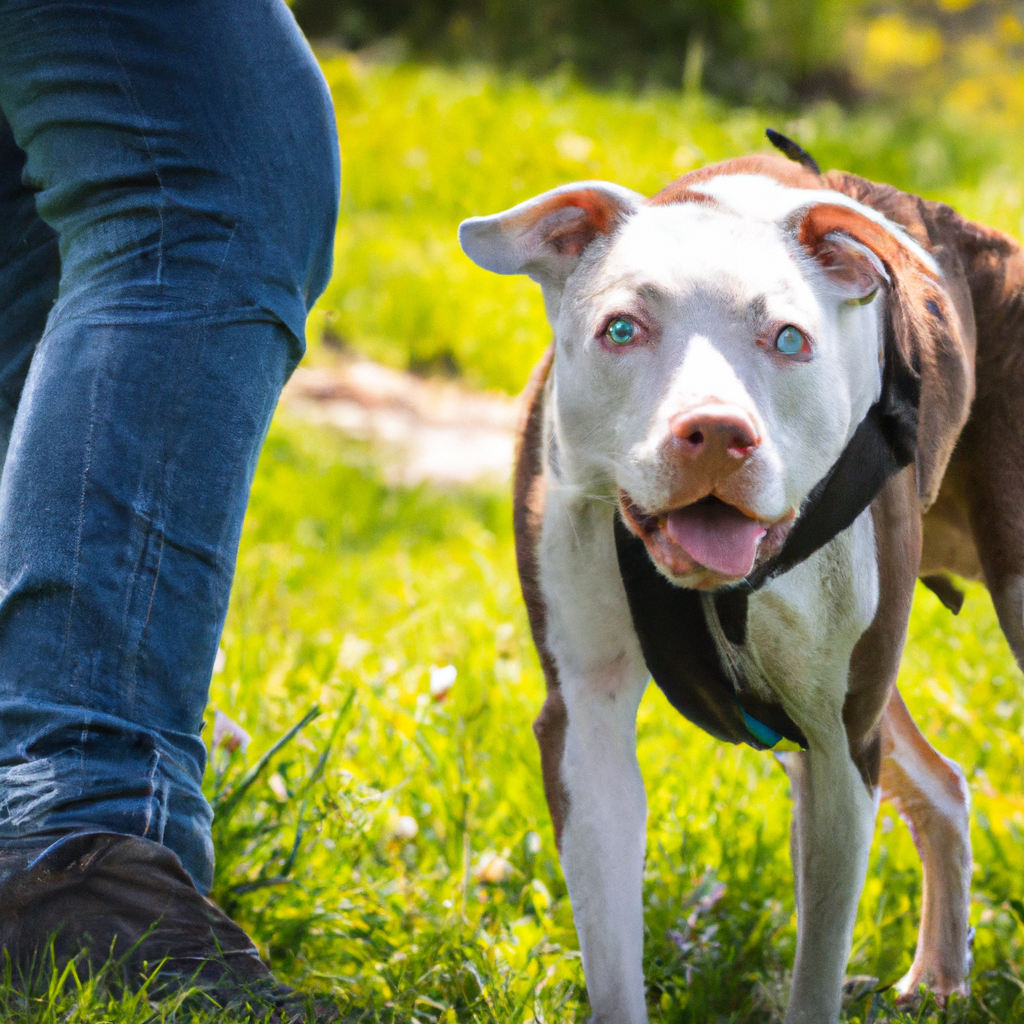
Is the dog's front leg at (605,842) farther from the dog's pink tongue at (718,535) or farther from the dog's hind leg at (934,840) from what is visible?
the dog's hind leg at (934,840)

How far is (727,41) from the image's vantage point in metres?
14.2

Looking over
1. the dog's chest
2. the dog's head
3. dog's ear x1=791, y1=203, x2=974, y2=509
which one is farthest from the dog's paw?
the dog's head

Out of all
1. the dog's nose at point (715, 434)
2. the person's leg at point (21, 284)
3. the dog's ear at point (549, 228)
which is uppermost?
the dog's ear at point (549, 228)

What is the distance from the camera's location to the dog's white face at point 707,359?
170 centimetres

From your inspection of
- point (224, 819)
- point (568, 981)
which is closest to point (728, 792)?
point (568, 981)

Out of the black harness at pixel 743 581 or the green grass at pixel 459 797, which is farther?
the green grass at pixel 459 797

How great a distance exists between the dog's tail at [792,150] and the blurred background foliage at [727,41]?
1071 cm

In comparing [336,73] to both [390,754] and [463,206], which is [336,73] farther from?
[390,754]

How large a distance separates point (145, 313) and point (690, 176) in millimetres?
862

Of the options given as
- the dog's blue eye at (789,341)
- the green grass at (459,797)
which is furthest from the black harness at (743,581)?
the green grass at (459,797)

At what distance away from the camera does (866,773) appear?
7.00 ft

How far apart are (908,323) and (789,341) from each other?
1.24 ft

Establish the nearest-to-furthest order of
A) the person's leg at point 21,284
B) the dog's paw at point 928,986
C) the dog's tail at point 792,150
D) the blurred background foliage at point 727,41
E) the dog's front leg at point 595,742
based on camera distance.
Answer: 1. the dog's front leg at point 595,742
2. the person's leg at point 21,284
3. the dog's tail at point 792,150
4. the dog's paw at point 928,986
5. the blurred background foliage at point 727,41

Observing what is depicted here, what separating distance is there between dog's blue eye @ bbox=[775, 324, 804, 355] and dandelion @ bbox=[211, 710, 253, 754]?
1.37 m
